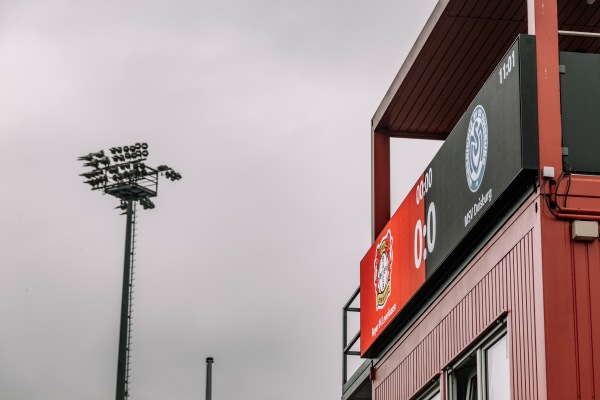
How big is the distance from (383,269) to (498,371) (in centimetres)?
576

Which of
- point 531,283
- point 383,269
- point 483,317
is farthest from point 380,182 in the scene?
point 531,283

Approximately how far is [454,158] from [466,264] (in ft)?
4.17

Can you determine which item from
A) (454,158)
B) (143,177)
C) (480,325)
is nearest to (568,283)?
(480,325)

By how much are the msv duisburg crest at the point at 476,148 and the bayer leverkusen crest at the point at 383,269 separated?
14.3 feet

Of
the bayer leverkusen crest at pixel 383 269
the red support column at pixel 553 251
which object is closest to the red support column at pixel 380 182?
the bayer leverkusen crest at pixel 383 269

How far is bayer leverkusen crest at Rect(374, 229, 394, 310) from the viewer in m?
20.6

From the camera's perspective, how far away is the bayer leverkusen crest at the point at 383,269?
812 inches

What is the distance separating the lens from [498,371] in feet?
50.5

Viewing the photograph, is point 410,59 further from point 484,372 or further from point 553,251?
point 553,251

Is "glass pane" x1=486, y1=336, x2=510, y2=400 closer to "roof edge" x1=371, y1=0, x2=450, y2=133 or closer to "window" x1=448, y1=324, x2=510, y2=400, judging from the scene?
"window" x1=448, y1=324, x2=510, y2=400

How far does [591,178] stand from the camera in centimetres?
1438

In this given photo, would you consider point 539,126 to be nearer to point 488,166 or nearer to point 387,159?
point 488,166

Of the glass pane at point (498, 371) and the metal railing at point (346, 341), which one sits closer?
the glass pane at point (498, 371)

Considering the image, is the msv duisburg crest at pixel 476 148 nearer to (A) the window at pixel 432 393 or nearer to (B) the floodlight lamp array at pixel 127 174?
(A) the window at pixel 432 393
